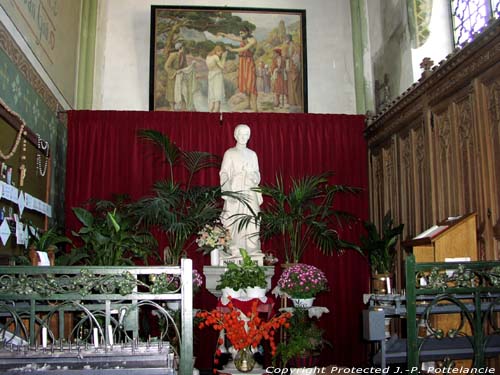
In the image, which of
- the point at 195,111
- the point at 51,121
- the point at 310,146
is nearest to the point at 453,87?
the point at 310,146

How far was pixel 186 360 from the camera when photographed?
338 cm

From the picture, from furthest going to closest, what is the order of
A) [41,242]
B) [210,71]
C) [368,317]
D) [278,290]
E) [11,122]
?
[210,71] < [278,290] < [41,242] < [11,122] < [368,317]

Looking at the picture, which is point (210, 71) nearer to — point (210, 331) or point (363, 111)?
point (363, 111)

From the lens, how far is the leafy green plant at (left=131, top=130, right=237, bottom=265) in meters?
7.73

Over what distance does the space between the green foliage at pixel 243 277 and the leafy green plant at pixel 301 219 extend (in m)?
1.09

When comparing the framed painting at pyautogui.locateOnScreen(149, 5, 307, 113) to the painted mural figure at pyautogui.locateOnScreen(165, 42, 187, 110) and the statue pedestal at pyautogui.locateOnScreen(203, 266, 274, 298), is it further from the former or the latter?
the statue pedestal at pyautogui.locateOnScreen(203, 266, 274, 298)

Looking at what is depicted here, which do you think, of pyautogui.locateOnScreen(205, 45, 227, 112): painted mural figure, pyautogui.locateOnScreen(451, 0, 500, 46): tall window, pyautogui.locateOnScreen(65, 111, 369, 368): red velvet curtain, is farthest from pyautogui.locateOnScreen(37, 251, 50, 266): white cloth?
pyautogui.locateOnScreen(451, 0, 500, 46): tall window

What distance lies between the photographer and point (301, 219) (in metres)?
8.35

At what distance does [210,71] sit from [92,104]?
7.03ft

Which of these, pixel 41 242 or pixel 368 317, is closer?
pixel 368 317

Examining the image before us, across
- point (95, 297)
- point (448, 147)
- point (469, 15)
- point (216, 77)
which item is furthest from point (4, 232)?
point (469, 15)

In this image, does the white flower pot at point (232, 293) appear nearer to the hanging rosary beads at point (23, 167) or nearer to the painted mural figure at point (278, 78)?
the hanging rosary beads at point (23, 167)

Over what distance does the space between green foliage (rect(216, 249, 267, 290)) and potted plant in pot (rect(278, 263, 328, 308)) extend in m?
0.42

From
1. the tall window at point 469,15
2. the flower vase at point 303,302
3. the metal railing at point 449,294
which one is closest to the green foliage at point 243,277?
the flower vase at point 303,302
